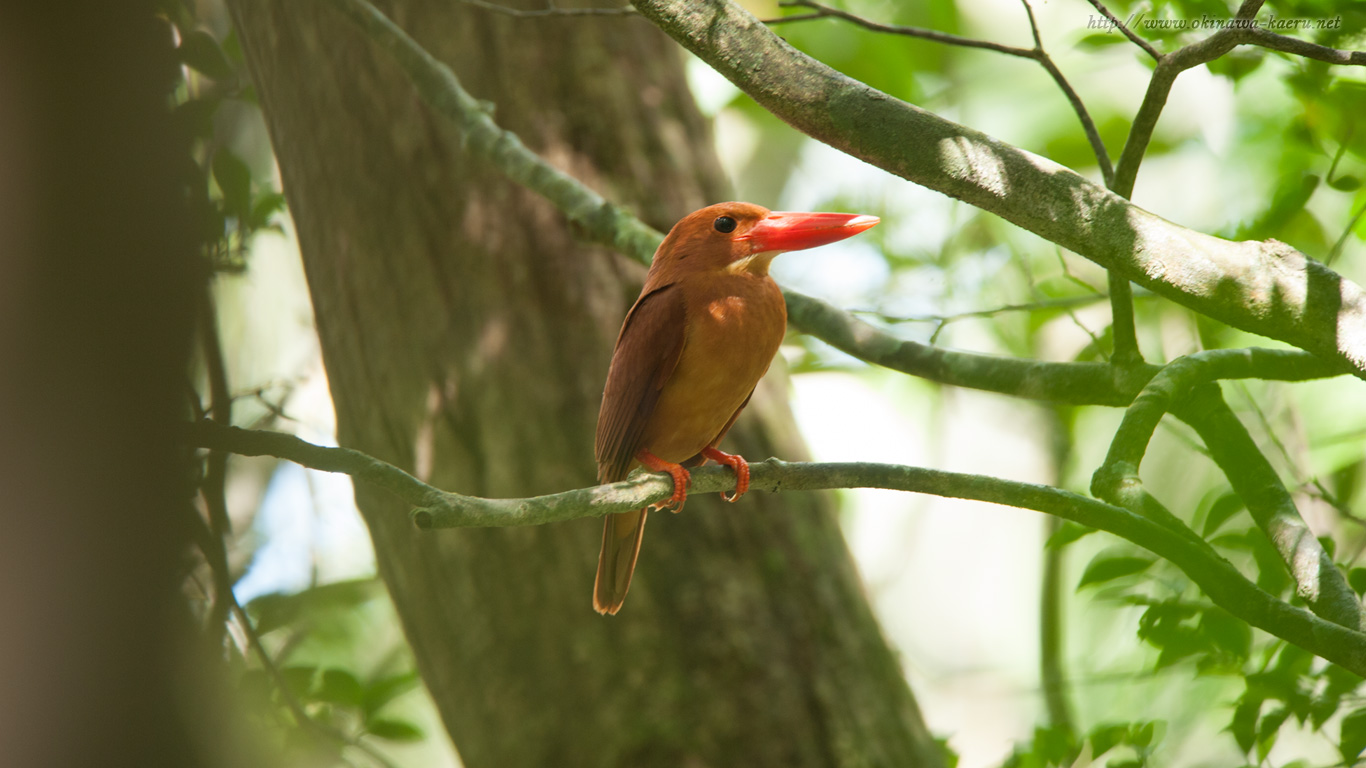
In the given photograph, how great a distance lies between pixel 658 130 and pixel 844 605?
6.54 ft

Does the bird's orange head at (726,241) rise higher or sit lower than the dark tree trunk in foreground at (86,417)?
higher

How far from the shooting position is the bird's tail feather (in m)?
2.72

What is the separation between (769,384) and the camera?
3.71m

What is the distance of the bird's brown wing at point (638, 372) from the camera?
97.8 inches

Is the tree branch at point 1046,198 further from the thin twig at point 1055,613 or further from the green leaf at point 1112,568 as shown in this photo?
the thin twig at point 1055,613

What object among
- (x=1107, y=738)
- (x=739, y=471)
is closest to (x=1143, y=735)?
(x=1107, y=738)

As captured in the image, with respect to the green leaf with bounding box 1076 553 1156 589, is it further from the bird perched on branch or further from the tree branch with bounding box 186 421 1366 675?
the bird perched on branch

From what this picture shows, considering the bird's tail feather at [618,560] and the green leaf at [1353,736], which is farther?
the bird's tail feather at [618,560]

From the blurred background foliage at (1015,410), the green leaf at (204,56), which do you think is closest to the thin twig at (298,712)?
the blurred background foliage at (1015,410)

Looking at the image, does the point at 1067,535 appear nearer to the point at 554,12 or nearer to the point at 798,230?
the point at 798,230

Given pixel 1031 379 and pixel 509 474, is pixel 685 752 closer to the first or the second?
pixel 509 474

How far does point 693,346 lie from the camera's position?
2.47m

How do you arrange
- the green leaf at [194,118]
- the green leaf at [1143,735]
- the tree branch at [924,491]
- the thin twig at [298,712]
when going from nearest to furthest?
the tree branch at [924,491], the green leaf at [194,118], the green leaf at [1143,735], the thin twig at [298,712]

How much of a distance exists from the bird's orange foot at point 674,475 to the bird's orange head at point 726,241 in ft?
1.66
